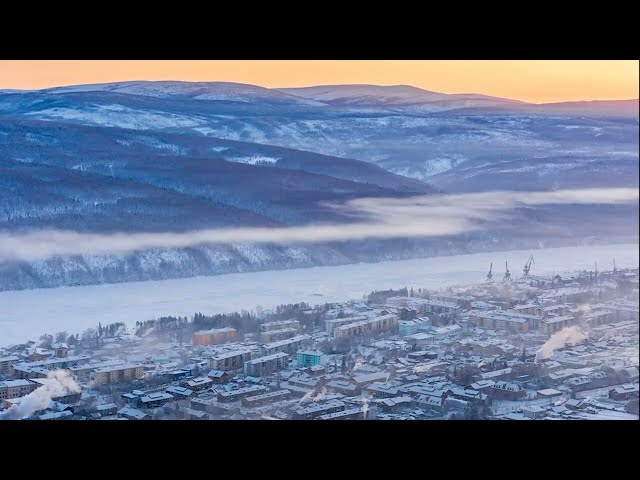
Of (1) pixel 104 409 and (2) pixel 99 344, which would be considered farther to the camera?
(2) pixel 99 344

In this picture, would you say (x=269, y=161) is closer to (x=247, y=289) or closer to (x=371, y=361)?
(x=247, y=289)

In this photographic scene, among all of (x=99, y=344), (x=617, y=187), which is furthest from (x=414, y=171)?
(x=99, y=344)

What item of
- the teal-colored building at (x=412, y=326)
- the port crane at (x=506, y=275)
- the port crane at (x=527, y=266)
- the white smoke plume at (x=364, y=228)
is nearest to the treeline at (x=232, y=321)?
the white smoke plume at (x=364, y=228)

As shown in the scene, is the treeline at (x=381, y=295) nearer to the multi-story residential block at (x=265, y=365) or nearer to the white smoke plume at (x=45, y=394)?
the multi-story residential block at (x=265, y=365)

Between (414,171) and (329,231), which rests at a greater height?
(414,171)
